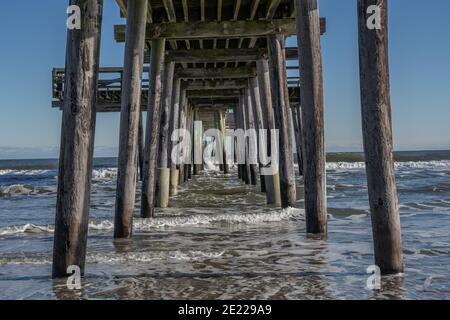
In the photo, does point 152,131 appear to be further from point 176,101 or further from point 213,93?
point 213,93

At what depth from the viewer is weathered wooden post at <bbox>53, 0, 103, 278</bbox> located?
3686mm

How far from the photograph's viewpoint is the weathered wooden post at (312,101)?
5.50 m

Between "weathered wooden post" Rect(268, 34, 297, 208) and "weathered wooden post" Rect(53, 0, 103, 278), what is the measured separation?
477 centimetres

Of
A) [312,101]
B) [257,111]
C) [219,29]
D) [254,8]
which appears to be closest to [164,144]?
[219,29]

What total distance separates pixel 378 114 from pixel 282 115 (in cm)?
451

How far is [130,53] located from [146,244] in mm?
2475

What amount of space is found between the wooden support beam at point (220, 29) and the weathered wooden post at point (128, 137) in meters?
2.64

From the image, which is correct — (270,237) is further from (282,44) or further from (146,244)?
(282,44)

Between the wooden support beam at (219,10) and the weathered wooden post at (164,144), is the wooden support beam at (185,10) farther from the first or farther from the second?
the weathered wooden post at (164,144)

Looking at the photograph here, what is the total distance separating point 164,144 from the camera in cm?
925

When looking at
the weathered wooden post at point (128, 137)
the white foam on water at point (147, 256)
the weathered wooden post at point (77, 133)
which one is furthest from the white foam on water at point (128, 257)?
the weathered wooden post at point (77, 133)

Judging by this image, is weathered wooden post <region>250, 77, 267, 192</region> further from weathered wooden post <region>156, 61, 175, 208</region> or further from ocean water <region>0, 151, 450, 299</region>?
ocean water <region>0, 151, 450, 299</region>

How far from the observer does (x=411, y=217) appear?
29.0 feet
